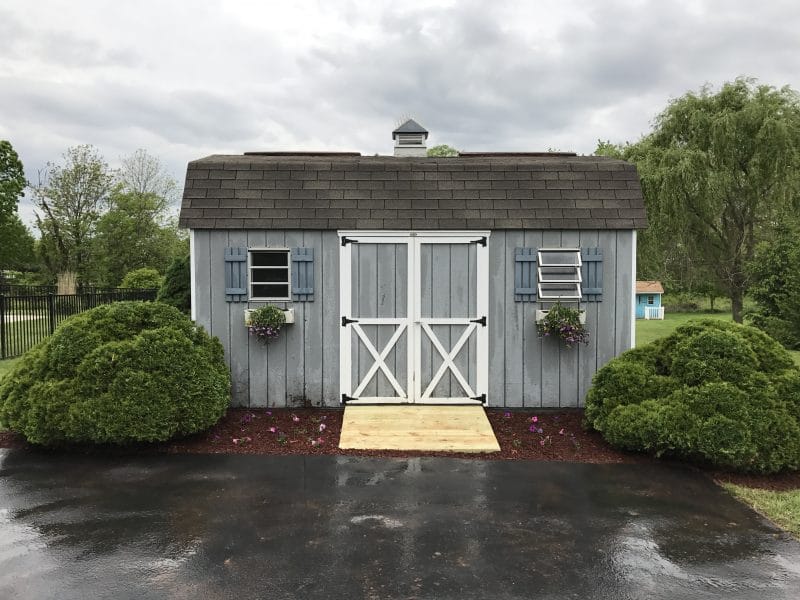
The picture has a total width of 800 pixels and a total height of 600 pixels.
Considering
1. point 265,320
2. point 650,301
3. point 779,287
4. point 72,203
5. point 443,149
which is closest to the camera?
point 265,320

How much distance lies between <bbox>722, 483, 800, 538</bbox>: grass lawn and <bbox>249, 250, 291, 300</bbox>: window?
5.27 metres

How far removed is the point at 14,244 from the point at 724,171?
110 feet

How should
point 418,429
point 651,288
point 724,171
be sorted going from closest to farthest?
1. point 418,429
2. point 724,171
3. point 651,288

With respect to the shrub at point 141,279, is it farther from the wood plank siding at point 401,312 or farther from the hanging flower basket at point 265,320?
the hanging flower basket at point 265,320

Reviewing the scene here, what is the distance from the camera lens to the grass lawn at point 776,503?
4.12 m

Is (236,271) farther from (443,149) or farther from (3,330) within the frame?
(443,149)

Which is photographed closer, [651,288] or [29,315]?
[29,315]

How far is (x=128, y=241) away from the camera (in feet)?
86.1

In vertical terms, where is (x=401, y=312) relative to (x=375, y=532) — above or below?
above

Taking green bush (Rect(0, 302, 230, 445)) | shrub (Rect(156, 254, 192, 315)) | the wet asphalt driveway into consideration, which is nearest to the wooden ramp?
the wet asphalt driveway

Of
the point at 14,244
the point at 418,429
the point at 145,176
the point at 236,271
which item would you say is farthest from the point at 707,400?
the point at 14,244

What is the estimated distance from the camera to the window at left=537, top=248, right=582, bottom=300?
700 cm

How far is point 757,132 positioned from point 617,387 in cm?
1469

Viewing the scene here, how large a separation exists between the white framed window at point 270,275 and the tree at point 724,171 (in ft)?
44.4
